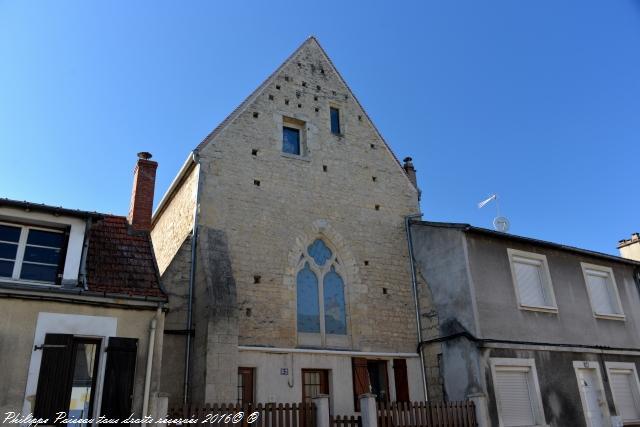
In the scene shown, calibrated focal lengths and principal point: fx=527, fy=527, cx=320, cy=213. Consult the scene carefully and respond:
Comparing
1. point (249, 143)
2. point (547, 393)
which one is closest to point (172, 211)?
point (249, 143)

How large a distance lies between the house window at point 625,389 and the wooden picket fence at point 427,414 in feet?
18.5

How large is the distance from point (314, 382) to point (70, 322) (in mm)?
6216

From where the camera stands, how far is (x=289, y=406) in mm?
10484

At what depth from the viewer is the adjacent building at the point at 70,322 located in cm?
892

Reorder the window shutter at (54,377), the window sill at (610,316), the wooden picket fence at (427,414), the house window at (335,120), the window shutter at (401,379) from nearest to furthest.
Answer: the window shutter at (54,377), the wooden picket fence at (427,414), the window shutter at (401,379), the window sill at (610,316), the house window at (335,120)

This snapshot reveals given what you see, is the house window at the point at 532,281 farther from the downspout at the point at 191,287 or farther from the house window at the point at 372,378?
the downspout at the point at 191,287

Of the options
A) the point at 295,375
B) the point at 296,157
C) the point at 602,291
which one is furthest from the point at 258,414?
the point at 602,291

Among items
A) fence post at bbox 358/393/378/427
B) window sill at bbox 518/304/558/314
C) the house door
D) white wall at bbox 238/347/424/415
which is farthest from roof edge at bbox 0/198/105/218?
the house door

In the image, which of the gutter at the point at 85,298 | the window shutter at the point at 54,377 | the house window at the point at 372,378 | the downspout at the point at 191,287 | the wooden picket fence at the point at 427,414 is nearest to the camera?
the window shutter at the point at 54,377

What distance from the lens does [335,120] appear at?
1777 centimetres

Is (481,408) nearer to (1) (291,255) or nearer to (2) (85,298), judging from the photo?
(1) (291,255)

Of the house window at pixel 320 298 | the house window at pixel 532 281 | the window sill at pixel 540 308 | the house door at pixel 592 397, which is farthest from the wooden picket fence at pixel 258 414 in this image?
the house door at pixel 592 397

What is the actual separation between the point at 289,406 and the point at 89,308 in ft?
14.0

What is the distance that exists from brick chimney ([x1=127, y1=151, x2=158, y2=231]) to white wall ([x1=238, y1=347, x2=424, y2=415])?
3.88 metres
